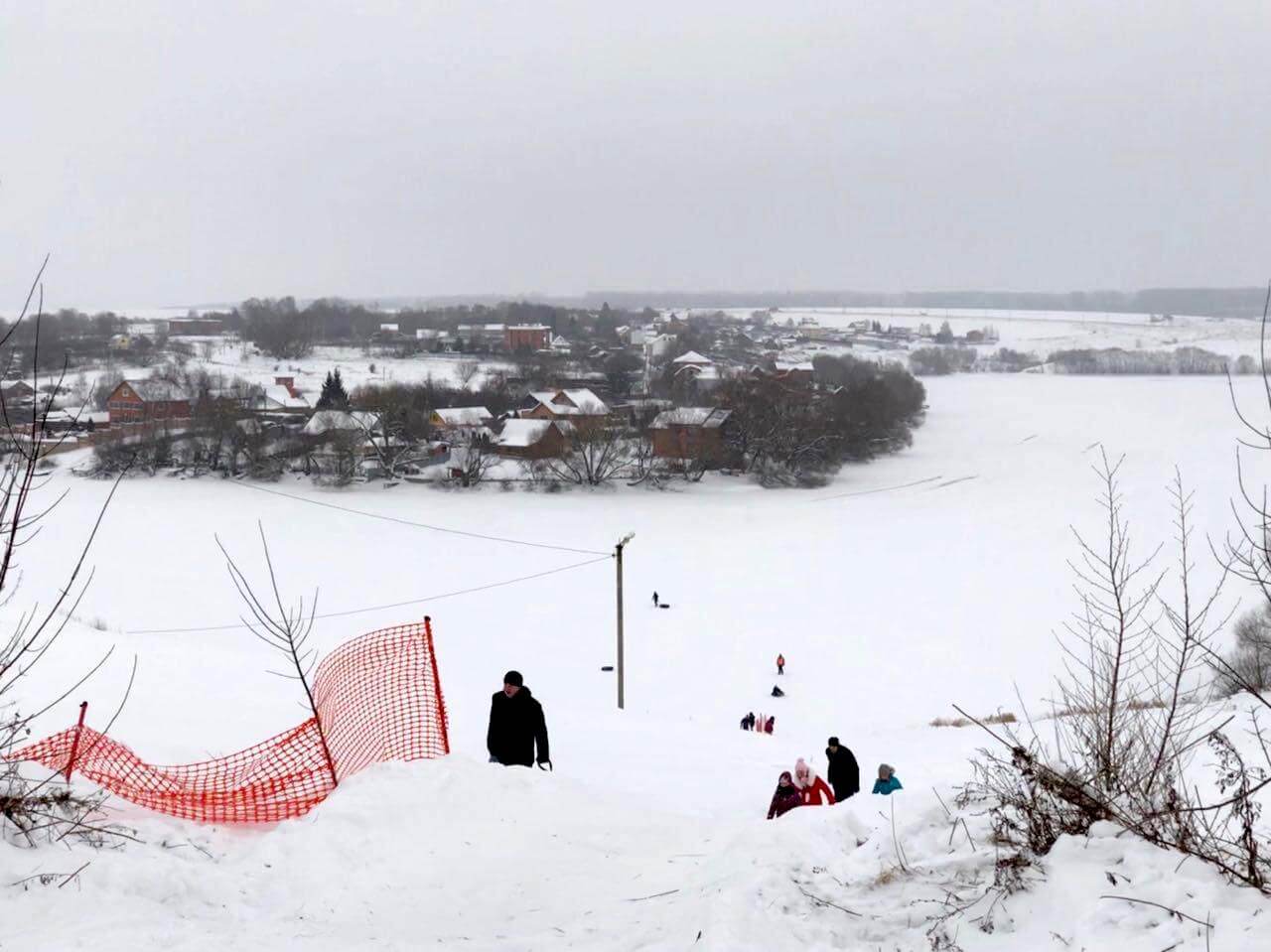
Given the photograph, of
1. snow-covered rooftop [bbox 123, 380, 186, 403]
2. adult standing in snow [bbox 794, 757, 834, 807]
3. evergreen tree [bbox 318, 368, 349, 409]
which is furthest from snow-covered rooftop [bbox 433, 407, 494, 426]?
adult standing in snow [bbox 794, 757, 834, 807]

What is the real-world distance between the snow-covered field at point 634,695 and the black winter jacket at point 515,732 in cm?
36

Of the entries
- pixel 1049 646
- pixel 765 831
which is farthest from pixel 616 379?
pixel 765 831

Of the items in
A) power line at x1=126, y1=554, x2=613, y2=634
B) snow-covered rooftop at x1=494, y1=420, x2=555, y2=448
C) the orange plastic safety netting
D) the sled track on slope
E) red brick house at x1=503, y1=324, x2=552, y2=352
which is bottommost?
power line at x1=126, y1=554, x2=613, y2=634

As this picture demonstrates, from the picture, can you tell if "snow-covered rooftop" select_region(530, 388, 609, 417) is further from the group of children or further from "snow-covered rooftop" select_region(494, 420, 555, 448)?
the group of children

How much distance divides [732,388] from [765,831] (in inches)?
2546

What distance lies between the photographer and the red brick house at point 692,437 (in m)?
58.1

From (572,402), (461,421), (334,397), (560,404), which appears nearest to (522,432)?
(461,421)

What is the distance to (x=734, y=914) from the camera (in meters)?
4.59

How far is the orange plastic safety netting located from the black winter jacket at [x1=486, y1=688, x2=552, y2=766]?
0.41 meters

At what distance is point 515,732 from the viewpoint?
7.78 metres

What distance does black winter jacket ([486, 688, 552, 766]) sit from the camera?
7.75 metres

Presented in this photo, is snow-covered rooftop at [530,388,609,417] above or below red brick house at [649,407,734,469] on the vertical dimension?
above

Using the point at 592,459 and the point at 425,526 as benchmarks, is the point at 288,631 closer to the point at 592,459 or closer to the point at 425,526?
the point at 425,526

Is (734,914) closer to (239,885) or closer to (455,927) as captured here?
(455,927)
